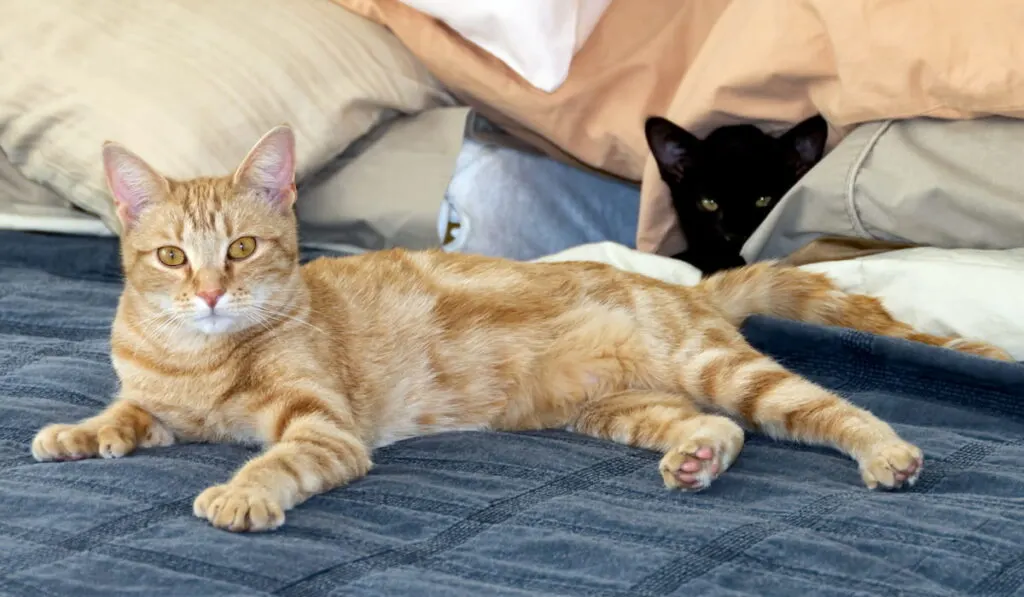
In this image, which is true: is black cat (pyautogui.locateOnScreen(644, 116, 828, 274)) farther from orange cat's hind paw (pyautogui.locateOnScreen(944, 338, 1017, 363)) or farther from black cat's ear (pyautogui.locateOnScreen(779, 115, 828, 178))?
orange cat's hind paw (pyautogui.locateOnScreen(944, 338, 1017, 363))

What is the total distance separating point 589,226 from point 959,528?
1616 mm

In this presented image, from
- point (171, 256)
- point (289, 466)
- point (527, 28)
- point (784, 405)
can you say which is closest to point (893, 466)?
point (784, 405)

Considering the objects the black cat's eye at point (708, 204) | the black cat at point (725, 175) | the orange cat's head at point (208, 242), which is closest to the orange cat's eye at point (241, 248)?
the orange cat's head at point (208, 242)

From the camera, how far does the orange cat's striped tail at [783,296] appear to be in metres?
1.94

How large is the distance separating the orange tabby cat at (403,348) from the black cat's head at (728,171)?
0.56m

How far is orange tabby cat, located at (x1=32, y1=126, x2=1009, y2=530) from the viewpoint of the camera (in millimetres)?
1577

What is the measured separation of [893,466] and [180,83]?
1.73 metres

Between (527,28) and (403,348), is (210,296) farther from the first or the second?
(527,28)

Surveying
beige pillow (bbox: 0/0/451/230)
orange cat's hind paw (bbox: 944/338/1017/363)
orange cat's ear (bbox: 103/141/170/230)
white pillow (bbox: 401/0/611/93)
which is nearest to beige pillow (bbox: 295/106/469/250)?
beige pillow (bbox: 0/0/451/230)

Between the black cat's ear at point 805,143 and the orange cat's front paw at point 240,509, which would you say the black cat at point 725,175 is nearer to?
the black cat's ear at point 805,143

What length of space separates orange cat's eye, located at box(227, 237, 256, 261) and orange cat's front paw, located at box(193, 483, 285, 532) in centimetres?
51

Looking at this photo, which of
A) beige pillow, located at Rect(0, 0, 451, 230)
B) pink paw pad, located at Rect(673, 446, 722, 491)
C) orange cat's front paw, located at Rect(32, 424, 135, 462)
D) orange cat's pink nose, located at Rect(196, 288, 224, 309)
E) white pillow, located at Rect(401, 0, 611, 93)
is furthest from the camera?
white pillow, located at Rect(401, 0, 611, 93)

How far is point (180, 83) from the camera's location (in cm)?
242

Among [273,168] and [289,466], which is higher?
[273,168]
